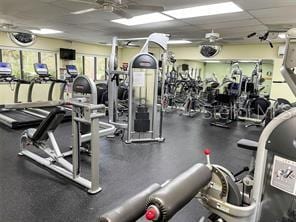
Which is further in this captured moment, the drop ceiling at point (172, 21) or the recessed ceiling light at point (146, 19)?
the recessed ceiling light at point (146, 19)

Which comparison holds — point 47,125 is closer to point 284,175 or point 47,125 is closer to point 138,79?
point 138,79

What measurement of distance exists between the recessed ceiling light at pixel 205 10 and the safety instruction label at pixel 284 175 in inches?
120

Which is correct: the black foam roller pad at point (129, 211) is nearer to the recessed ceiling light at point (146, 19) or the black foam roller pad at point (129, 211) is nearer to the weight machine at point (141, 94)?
the weight machine at point (141, 94)

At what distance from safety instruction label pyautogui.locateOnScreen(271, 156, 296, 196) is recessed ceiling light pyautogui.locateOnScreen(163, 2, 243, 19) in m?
3.04

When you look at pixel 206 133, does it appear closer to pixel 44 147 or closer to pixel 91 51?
pixel 44 147

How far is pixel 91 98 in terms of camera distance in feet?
10.8

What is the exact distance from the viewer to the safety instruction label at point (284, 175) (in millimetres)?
1226

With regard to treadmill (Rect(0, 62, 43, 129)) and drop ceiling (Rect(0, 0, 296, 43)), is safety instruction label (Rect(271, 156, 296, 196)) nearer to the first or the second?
drop ceiling (Rect(0, 0, 296, 43))

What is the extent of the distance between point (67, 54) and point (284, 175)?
892 cm

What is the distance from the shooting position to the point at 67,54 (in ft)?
29.0

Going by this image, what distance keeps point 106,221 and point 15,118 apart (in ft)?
18.2

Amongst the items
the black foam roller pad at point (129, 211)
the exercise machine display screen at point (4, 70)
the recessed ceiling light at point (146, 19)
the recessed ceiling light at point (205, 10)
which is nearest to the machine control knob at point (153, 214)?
the black foam roller pad at point (129, 211)

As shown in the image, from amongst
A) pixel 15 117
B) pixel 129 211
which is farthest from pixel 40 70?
pixel 129 211

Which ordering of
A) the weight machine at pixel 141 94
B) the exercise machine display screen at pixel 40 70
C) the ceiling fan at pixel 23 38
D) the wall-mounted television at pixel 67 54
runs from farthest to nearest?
the wall-mounted television at pixel 67 54 → the ceiling fan at pixel 23 38 → the exercise machine display screen at pixel 40 70 → the weight machine at pixel 141 94
